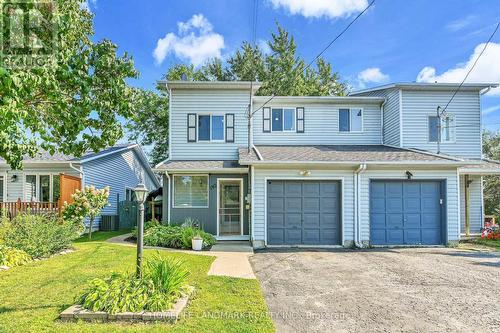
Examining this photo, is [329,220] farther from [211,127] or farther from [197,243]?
[211,127]

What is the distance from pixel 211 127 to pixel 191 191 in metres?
2.90

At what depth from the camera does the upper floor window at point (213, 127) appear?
44.6 feet

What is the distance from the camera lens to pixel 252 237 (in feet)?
35.7

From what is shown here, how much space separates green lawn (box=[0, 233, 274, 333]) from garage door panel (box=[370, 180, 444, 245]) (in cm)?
645

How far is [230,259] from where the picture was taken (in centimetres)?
873

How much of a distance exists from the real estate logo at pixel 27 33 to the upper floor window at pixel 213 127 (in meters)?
9.45

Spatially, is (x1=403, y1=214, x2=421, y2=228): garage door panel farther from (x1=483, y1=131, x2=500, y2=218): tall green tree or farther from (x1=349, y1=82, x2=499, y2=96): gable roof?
(x1=483, y1=131, x2=500, y2=218): tall green tree

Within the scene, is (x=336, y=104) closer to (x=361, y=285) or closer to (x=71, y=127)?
(x=361, y=285)

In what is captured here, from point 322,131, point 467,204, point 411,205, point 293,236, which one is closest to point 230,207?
point 293,236

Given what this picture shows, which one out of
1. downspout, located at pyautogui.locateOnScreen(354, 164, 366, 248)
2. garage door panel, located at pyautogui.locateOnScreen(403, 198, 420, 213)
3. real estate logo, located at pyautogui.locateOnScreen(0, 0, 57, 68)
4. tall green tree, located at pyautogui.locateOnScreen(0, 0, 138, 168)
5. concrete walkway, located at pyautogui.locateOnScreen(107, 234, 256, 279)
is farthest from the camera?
garage door panel, located at pyautogui.locateOnScreen(403, 198, 420, 213)

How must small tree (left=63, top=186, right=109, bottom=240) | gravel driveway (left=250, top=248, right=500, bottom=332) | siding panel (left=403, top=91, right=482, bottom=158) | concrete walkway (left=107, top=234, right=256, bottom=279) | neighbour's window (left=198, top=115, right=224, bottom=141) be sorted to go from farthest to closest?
siding panel (left=403, top=91, right=482, bottom=158), neighbour's window (left=198, top=115, right=224, bottom=141), small tree (left=63, top=186, right=109, bottom=240), concrete walkway (left=107, top=234, right=256, bottom=279), gravel driveway (left=250, top=248, right=500, bottom=332)

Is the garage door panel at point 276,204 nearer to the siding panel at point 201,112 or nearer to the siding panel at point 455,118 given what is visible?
the siding panel at point 201,112

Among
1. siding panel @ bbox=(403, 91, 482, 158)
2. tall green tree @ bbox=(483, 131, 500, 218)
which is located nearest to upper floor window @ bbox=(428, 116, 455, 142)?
siding panel @ bbox=(403, 91, 482, 158)

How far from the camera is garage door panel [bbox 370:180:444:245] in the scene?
1113 centimetres
